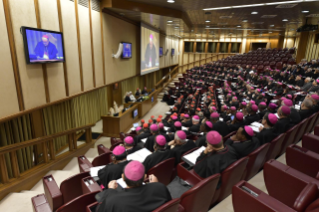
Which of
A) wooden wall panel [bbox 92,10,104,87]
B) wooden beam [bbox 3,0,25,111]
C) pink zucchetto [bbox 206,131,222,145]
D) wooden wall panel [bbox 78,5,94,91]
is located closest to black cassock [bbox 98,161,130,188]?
pink zucchetto [bbox 206,131,222,145]

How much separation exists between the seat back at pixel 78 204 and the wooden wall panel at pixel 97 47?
483 cm

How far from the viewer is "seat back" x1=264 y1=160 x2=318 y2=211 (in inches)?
65.4

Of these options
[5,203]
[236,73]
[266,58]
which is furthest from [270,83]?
[5,203]

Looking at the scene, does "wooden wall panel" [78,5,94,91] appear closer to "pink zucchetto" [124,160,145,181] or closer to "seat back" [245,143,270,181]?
"pink zucchetto" [124,160,145,181]

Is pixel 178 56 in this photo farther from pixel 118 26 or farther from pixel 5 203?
pixel 5 203

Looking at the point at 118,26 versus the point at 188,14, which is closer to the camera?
the point at 118,26

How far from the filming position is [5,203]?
2.82 metres

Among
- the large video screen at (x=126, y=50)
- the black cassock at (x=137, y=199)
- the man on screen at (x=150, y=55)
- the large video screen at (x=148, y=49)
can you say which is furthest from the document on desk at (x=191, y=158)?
the man on screen at (x=150, y=55)

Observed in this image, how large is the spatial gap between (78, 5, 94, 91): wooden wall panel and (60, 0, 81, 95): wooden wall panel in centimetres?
26

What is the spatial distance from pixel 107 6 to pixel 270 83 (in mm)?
6291

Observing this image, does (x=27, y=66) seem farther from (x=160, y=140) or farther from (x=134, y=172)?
(x=134, y=172)

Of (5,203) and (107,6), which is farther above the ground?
(107,6)

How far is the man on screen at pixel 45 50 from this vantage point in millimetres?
3847

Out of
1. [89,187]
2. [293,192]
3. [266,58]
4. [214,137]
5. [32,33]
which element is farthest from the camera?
[266,58]
